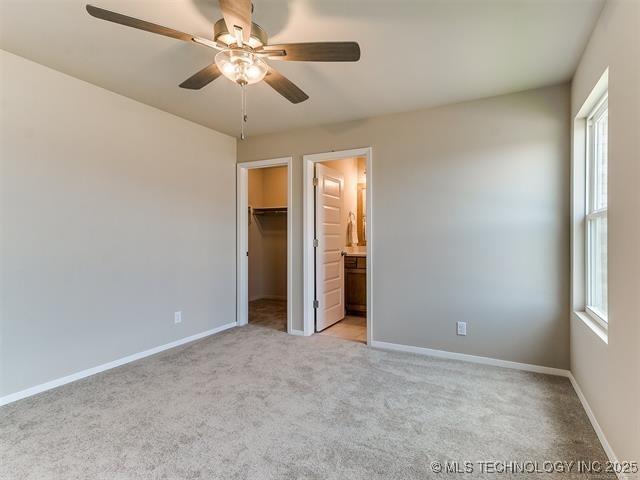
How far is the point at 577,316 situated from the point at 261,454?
241 cm

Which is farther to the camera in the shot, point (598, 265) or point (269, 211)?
point (269, 211)

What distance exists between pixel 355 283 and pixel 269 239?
87.2 inches

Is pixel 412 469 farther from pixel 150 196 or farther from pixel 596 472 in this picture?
pixel 150 196

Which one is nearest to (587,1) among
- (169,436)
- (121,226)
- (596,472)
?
(596,472)

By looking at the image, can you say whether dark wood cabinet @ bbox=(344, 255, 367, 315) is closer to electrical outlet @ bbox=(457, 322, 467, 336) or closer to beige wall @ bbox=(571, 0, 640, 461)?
electrical outlet @ bbox=(457, 322, 467, 336)

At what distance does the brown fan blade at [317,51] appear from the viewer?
1588 millimetres

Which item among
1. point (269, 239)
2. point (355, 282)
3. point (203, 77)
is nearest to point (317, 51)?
point (203, 77)

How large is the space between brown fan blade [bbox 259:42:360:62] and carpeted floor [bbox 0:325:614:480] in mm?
2082

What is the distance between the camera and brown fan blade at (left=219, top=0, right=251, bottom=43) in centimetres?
136

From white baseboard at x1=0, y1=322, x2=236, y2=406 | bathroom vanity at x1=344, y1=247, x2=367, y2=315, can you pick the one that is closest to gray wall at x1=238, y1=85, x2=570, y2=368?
bathroom vanity at x1=344, y1=247, x2=367, y2=315

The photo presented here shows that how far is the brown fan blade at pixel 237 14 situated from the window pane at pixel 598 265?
2.41 meters

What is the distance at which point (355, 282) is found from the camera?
16.0ft

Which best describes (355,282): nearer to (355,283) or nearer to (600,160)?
(355,283)

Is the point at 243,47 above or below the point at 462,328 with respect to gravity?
above
